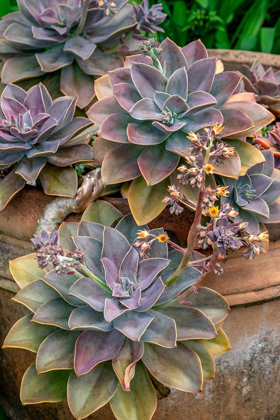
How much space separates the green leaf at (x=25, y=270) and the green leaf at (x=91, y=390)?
184mm

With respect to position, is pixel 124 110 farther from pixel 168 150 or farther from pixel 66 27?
pixel 66 27

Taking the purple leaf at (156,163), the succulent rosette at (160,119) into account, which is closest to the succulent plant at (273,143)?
the succulent rosette at (160,119)

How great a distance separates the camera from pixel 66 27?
131 cm

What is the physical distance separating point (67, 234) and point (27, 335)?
18 cm

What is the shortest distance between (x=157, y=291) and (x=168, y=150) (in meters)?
0.26

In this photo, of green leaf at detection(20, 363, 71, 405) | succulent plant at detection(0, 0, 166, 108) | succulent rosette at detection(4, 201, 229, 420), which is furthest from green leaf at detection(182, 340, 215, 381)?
succulent plant at detection(0, 0, 166, 108)

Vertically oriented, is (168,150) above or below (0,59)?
→ above

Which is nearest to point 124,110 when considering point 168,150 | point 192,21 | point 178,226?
point 168,150

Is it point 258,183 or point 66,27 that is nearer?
point 258,183

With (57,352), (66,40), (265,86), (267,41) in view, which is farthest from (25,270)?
(267,41)

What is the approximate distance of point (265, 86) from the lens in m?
1.42

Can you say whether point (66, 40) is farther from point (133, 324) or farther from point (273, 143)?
point (133, 324)

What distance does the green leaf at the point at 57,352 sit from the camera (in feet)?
2.95

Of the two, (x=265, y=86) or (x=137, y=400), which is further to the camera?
(x=265, y=86)
